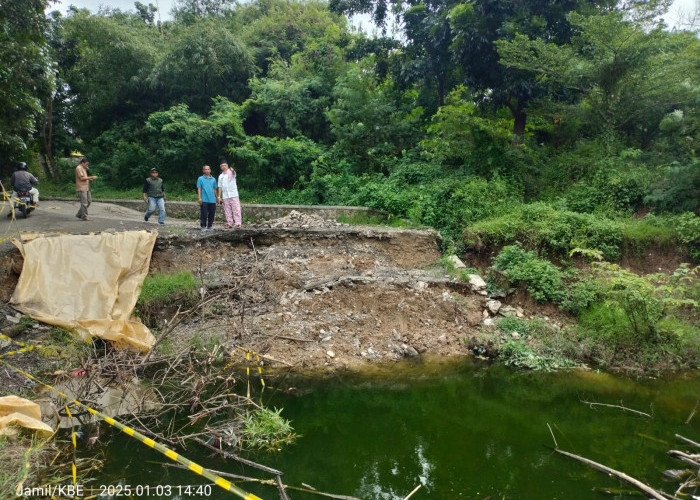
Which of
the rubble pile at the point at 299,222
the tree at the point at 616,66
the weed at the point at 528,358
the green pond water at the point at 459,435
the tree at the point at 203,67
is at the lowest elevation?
the green pond water at the point at 459,435

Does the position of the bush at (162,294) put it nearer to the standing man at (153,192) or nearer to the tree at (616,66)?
the standing man at (153,192)

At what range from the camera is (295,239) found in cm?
948

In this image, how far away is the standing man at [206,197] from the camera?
907cm

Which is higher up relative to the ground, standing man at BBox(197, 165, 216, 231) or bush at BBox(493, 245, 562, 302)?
standing man at BBox(197, 165, 216, 231)

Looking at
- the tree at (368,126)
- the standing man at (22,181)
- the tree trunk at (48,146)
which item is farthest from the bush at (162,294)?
the tree trunk at (48,146)

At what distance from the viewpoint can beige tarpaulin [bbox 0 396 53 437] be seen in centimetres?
395

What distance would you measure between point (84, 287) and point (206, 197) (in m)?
3.10

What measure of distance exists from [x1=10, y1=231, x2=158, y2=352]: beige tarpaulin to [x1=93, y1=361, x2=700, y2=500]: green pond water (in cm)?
234

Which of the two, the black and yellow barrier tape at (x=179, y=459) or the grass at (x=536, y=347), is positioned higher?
the black and yellow barrier tape at (x=179, y=459)

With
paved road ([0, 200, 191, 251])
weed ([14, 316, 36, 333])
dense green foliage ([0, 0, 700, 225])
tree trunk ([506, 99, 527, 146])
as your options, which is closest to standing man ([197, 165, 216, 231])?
paved road ([0, 200, 191, 251])

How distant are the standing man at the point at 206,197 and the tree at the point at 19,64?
494 cm

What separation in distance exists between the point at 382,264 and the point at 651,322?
484 cm

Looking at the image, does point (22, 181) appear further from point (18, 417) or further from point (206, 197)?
point (18, 417)

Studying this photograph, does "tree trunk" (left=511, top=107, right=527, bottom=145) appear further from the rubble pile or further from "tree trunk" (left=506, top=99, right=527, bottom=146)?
the rubble pile
